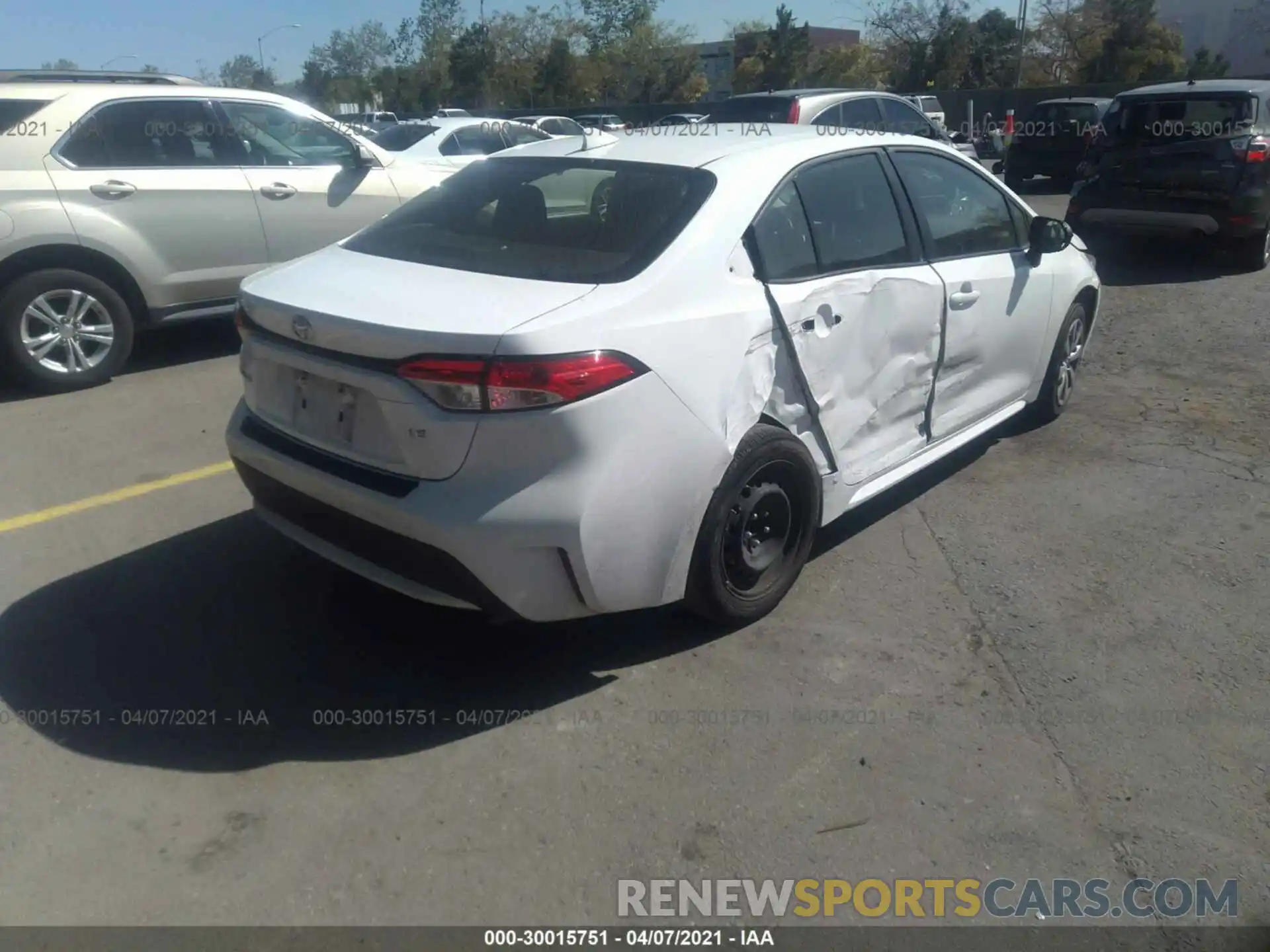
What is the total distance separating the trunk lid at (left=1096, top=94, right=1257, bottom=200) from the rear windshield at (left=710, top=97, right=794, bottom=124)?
3.25 m

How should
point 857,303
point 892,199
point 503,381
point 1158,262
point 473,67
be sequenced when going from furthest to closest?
1. point 473,67
2. point 1158,262
3. point 892,199
4. point 857,303
5. point 503,381

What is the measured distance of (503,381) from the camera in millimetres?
2906

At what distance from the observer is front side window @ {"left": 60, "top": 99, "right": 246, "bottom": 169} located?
656cm

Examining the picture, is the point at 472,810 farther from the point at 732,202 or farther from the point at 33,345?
the point at 33,345

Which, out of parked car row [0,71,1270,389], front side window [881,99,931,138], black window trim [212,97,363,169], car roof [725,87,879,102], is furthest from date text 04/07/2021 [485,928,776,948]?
front side window [881,99,931,138]

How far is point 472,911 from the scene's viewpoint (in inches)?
101

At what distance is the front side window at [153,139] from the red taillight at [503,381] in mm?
4776

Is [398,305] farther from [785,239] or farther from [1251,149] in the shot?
[1251,149]

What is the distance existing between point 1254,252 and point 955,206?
24.1ft

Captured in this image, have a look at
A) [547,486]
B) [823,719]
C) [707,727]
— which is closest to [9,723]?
[547,486]

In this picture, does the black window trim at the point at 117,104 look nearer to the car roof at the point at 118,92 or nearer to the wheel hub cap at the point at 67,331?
the car roof at the point at 118,92

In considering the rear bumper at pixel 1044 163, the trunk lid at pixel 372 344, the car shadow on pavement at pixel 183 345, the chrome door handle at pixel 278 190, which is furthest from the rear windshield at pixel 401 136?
the trunk lid at pixel 372 344

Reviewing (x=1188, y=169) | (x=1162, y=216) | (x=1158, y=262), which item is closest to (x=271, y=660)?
(x=1162, y=216)

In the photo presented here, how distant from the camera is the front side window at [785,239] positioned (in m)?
3.66
